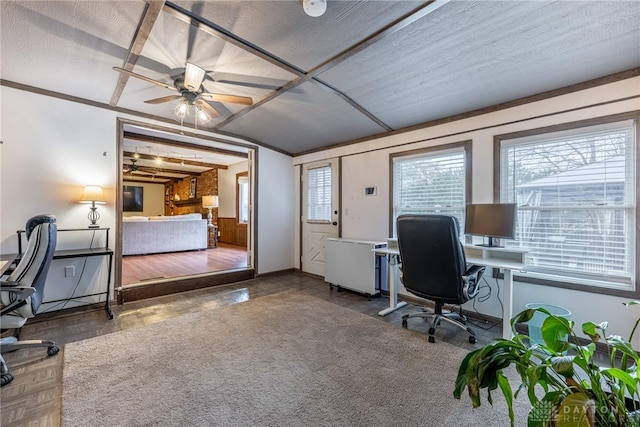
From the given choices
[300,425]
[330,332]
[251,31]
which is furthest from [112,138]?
[300,425]

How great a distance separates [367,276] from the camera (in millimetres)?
3791

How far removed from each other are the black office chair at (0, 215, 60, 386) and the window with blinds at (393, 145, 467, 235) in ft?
12.3

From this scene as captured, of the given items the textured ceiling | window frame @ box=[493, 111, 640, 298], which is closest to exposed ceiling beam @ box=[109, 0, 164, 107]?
the textured ceiling

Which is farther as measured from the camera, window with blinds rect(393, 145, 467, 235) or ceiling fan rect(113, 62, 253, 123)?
window with blinds rect(393, 145, 467, 235)

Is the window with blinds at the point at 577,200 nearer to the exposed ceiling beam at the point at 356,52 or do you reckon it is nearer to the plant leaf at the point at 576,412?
the exposed ceiling beam at the point at 356,52

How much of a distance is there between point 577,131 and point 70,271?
5.68 metres

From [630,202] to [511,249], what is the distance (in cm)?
95

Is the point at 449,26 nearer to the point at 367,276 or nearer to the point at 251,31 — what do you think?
the point at 251,31

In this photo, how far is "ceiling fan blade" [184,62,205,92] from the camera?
93.5 inches

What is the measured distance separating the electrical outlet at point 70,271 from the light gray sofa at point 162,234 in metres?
3.30

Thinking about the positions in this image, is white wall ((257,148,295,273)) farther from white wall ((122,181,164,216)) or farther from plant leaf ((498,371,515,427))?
white wall ((122,181,164,216))

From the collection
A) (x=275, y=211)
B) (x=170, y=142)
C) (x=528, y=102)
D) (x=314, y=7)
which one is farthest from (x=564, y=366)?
(x=170, y=142)

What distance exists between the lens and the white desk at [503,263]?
8.02 feet

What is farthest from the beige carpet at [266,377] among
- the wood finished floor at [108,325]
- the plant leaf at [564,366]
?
the plant leaf at [564,366]
